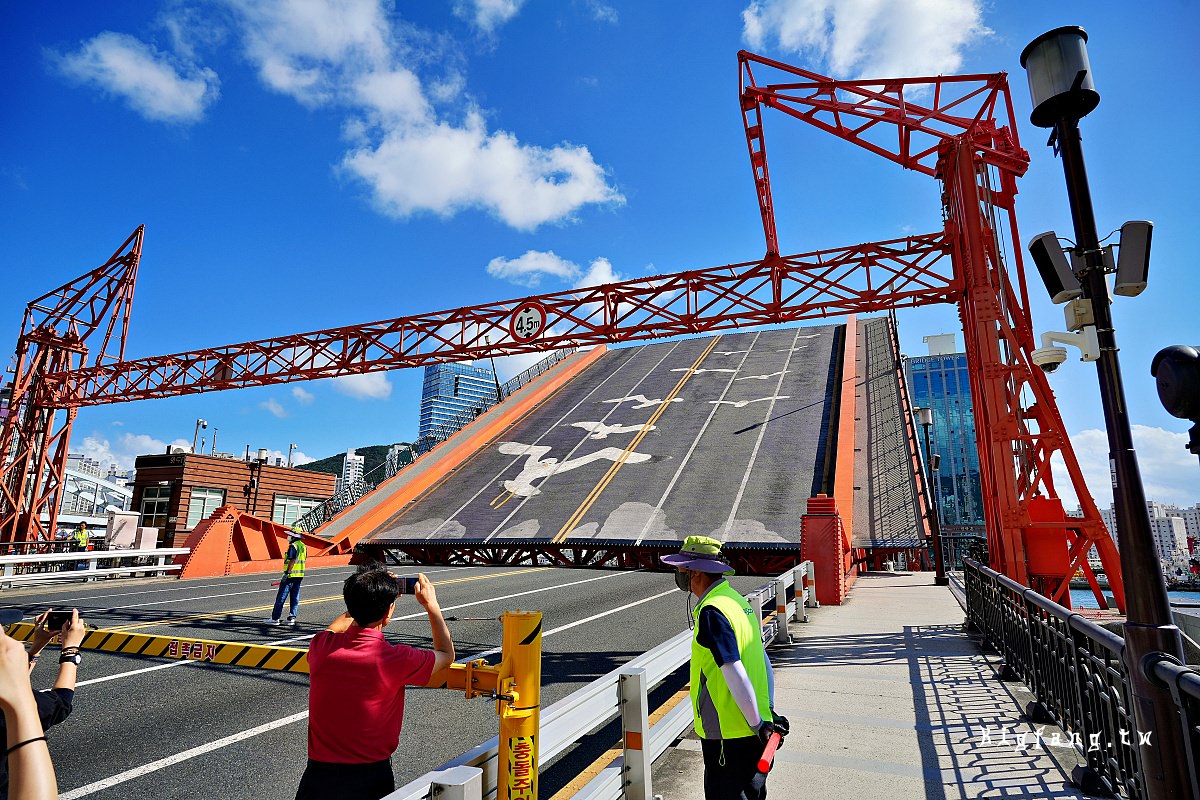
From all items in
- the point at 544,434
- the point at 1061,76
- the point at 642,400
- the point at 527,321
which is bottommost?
the point at 1061,76

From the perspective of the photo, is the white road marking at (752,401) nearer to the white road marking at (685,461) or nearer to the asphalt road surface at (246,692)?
the white road marking at (685,461)

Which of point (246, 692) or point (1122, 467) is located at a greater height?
point (1122, 467)

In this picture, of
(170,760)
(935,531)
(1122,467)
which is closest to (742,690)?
(1122,467)

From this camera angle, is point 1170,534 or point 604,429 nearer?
point 604,429

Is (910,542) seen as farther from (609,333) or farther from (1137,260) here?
(1137,260)

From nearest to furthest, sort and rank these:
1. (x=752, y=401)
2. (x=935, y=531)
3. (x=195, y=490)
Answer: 1. (x=935, y=531)
2. (x=195, y=490)
3. (x=752, y=401)

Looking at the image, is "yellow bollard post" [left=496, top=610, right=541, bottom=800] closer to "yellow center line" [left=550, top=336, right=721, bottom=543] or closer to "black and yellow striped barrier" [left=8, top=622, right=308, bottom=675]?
"black and yellow striped barrier" [left=8, top=622, right=308, bottom=675]

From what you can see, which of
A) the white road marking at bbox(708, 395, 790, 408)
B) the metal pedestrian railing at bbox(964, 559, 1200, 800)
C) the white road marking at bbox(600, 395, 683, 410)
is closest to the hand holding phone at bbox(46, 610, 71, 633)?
the metal pedestrian railing at bbox(964, 559, 1200, 800)

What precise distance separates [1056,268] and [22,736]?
5.42 meters

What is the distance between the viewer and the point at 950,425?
312 ft

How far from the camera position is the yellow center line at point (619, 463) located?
20812 millimetres

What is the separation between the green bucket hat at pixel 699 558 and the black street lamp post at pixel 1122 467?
7.50 ft

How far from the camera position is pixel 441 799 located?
231cm

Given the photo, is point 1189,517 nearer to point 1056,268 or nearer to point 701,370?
point 701,370
